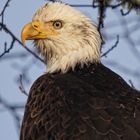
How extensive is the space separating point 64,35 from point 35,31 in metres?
0.27

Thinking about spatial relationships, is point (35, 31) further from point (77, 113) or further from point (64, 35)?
point (77, 113)

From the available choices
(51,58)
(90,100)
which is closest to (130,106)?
(90,100)

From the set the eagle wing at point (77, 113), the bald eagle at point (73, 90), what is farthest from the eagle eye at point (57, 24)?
the eagle wing at point (77, 113)

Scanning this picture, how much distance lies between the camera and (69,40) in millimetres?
16094

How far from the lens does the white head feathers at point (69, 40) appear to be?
16.0 metres

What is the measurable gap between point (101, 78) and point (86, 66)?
1.92 feet

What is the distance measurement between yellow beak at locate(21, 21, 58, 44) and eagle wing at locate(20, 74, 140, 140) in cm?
66

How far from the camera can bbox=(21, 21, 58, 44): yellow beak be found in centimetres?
1594

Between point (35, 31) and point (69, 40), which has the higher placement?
point (35, 31)

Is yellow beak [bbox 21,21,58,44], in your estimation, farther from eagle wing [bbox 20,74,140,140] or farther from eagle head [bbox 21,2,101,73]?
eagle wing [bbox 20,74,140,140]

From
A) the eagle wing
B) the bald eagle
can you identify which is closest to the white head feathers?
the bald eagle

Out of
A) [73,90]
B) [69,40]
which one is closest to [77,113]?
[73,90]

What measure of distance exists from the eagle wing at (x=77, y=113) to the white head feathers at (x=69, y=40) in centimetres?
66

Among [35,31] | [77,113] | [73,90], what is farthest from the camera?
[35,31]
